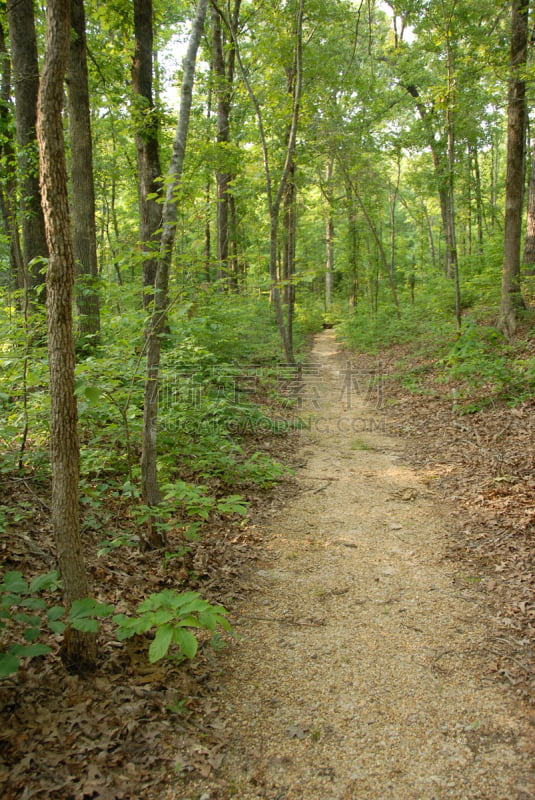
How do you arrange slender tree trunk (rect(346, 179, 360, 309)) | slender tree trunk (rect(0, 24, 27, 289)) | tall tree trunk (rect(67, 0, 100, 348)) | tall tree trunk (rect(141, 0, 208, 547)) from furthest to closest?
slender tree trunk (rect(346, 179, 360, 309)) < tall tree trunk (rect(67, 0, 100, 348)) < slender tree trunk (rect(0, 24, 27, 289)) < tall tree trunk (rect(141, 0, 208, 547))

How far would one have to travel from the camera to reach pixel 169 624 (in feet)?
7.92

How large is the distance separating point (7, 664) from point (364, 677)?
2059mm

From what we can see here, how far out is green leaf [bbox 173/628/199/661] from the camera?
222 centimetres

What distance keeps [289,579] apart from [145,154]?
663 cm

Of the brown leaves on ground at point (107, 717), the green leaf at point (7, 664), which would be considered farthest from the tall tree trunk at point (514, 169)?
the green leaf at point (7, 664)

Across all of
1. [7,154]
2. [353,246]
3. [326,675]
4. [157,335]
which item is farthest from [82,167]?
[353,246]

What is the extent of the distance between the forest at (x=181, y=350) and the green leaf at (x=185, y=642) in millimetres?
15

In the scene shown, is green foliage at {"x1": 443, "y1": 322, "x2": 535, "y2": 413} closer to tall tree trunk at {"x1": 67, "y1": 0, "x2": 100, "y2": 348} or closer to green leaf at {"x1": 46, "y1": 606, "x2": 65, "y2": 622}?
tall tree trunk at {"x1": 67, "y1": 0, "x2": 100, "y2": 348}

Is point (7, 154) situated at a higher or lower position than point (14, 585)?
higher

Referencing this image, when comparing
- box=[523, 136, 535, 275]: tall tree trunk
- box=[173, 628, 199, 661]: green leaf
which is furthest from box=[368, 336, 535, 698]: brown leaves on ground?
box=[523, 136, 535, 275]: tall tree trunk

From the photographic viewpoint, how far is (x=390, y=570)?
13.5 ft

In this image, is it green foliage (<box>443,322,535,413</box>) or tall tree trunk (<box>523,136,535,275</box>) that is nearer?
green foliage (<box>443,322,535,413</box>)

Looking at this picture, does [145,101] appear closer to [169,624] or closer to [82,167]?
[82,167]

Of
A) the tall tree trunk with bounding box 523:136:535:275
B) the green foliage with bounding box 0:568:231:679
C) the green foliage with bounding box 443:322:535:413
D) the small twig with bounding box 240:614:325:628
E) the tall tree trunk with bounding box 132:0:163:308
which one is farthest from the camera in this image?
the tall tree trunk with bounding box 523:136:535:275
